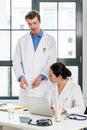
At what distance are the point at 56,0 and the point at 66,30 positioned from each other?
469mm

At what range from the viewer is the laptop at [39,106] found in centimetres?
247

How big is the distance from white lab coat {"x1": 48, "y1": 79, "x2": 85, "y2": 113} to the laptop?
235mm

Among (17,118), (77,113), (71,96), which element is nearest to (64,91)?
(71,96)

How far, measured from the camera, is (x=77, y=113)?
2.71 metres

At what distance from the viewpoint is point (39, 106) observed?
8.32 ft

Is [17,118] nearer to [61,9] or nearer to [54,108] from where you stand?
[54,108]

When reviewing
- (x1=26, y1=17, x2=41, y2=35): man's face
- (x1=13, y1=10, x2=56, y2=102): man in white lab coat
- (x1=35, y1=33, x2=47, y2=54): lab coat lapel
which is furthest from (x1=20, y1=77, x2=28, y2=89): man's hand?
(x1=26, y1=17, x2=41, y2=35): man's face

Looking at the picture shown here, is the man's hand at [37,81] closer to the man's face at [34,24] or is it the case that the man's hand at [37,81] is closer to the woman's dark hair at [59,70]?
the woman's dark hair at [59,70]

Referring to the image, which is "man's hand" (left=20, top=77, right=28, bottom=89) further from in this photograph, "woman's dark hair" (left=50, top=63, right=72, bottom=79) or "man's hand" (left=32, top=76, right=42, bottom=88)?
"woman's dark hair" (left=50, top=63, right=72, bottom=79)

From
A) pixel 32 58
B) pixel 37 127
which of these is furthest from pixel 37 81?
pixel 37 127

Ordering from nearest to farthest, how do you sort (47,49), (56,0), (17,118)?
(17,118), (47,49), (56,0)

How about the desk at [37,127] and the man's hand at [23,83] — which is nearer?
Answer: the desk at [37,127]

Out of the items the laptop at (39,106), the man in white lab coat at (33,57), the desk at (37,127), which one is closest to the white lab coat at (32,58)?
the man in white lab coat at (33,57)

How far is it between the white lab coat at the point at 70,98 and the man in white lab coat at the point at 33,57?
393 millimetres
